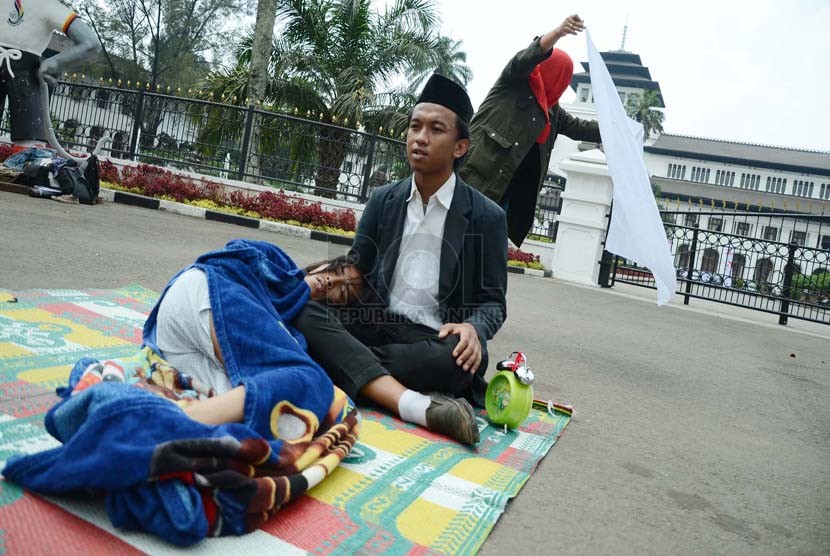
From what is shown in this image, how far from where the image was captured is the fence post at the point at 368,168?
1304 centimetres

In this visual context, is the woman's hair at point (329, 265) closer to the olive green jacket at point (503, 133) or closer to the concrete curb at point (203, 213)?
the olive green jacket at point (503, 133)

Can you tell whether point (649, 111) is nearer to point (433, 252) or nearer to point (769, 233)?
point (769, 233)

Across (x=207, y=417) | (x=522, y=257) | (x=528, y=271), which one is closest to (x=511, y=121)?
(x=207, y=417)

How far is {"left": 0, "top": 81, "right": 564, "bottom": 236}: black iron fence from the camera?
1316cm

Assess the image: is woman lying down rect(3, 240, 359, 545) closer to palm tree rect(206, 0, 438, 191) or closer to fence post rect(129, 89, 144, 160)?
fence post rect(129, 89, 144, 160)

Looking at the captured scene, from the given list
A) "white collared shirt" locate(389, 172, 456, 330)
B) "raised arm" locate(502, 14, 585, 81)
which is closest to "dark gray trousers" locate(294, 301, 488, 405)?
"white collared shirt" locate(389, 172, 456, 330)

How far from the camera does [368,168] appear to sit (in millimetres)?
13156

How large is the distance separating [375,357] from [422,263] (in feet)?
1.82

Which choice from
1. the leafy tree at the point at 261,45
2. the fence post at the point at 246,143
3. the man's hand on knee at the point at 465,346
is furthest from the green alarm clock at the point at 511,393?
the leafy tree at the point at 261,45

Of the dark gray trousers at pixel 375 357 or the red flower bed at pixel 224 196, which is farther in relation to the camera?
the red flower bed at pixel 224 196

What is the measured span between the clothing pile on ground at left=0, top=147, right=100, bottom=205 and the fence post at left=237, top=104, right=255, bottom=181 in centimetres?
382

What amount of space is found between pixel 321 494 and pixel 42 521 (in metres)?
0.71

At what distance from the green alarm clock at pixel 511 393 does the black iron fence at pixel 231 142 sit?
34.1 ft

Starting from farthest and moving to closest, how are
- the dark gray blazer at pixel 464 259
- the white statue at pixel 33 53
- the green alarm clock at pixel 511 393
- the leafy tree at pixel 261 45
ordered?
the leafy tree at pixel 261 45, the white statue at pixel 33 53, the dark gray blazer at pixel 464 259, the green alarm clock at pixel 511 393
